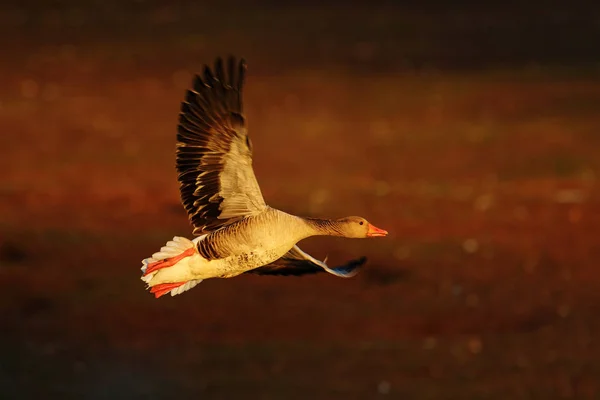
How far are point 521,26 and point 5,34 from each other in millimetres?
8181

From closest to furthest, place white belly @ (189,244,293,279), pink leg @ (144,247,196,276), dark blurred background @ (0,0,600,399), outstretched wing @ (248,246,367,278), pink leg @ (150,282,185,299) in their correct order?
white belly @ (189,244,293,279) < pink leg @ (144,247,196,276) < pink leg @ (150,282,185,299) < outstretched wing @ (248,246,367,278) < dark blurred background @ (0,0,600,399)

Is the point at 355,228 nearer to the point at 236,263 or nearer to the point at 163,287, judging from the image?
the point at 236,263

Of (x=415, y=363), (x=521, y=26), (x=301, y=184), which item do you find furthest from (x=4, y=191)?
(x=521, y=26)

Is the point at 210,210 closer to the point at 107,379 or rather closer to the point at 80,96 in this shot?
the point at 107,379

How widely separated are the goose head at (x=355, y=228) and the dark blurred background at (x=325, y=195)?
14.4 feet

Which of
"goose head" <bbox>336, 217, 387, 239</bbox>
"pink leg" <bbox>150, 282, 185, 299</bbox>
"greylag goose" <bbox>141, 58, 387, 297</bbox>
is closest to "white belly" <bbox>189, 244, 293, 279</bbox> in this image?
"greylag goose" <bbox>141, 58, 387, 297</bbox>

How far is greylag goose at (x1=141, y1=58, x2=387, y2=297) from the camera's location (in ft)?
27.7

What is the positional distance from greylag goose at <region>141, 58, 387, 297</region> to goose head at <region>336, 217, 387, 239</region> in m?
0.05

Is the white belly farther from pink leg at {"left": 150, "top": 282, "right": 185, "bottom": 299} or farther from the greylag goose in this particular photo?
pink leg at {"left": 150, "top": 282, "right": 185, "bottom": 299}

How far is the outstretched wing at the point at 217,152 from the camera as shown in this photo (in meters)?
8.51

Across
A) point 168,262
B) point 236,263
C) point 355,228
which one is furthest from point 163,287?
point 355,228

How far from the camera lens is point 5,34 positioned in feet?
79.9

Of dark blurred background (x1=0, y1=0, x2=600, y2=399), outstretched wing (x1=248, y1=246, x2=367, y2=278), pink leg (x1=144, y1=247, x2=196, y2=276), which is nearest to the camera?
pink leg (x1=144, y1=247, x2=196, y2=276)

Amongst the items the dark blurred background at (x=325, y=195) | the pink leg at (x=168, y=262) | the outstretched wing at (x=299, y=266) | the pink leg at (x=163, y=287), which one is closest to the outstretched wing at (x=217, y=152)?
the pink leg at (x=168, y=262)
